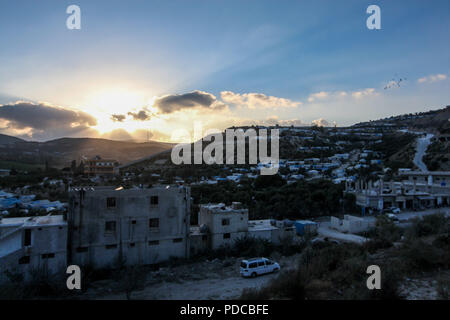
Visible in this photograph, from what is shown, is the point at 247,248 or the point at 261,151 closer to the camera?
the point at 247,248

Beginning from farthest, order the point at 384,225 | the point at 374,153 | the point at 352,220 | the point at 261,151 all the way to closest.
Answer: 1. the point at 261,151
2. the point at 374,153
3. the point at 352,220
4. the point at 384,225

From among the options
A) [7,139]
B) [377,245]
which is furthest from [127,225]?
[7,139]

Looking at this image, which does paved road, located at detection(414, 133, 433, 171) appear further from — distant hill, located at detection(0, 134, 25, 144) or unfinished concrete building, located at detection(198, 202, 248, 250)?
distant hill, located at detection(0, 134, 25, 144)

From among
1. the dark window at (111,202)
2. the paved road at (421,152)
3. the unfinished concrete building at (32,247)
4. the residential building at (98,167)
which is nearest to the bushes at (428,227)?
the dark window at (111,202)

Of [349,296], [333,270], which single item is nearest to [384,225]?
[333,270]
